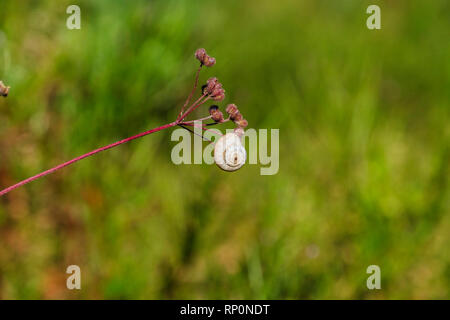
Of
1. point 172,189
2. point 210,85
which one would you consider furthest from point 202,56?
point 172,189

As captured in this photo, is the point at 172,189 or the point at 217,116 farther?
the point at 172,189

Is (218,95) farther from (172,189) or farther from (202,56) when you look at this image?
(172,189)

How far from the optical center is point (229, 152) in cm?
43

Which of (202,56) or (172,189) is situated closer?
(202,56)

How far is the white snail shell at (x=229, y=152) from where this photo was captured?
0.43m

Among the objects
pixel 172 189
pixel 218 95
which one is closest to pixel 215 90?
pixel 218 95

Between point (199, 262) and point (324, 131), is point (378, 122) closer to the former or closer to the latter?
point (324, 131)

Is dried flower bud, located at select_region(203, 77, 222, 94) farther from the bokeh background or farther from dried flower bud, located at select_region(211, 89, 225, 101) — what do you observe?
the bokeh background

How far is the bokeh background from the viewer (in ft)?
3.15

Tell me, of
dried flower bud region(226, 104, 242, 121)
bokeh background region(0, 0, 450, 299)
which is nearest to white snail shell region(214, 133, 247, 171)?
dried flower bud region(226, 104, 242, 121)

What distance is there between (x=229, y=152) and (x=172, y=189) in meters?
0.71

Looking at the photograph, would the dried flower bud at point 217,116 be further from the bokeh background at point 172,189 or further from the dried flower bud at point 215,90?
the bokeh background at point 172,189

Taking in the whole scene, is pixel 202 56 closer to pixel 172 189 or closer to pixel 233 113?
pixel 233 113

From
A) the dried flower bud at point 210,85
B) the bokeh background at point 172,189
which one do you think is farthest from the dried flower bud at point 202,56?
the bokeh background at point 172,189
